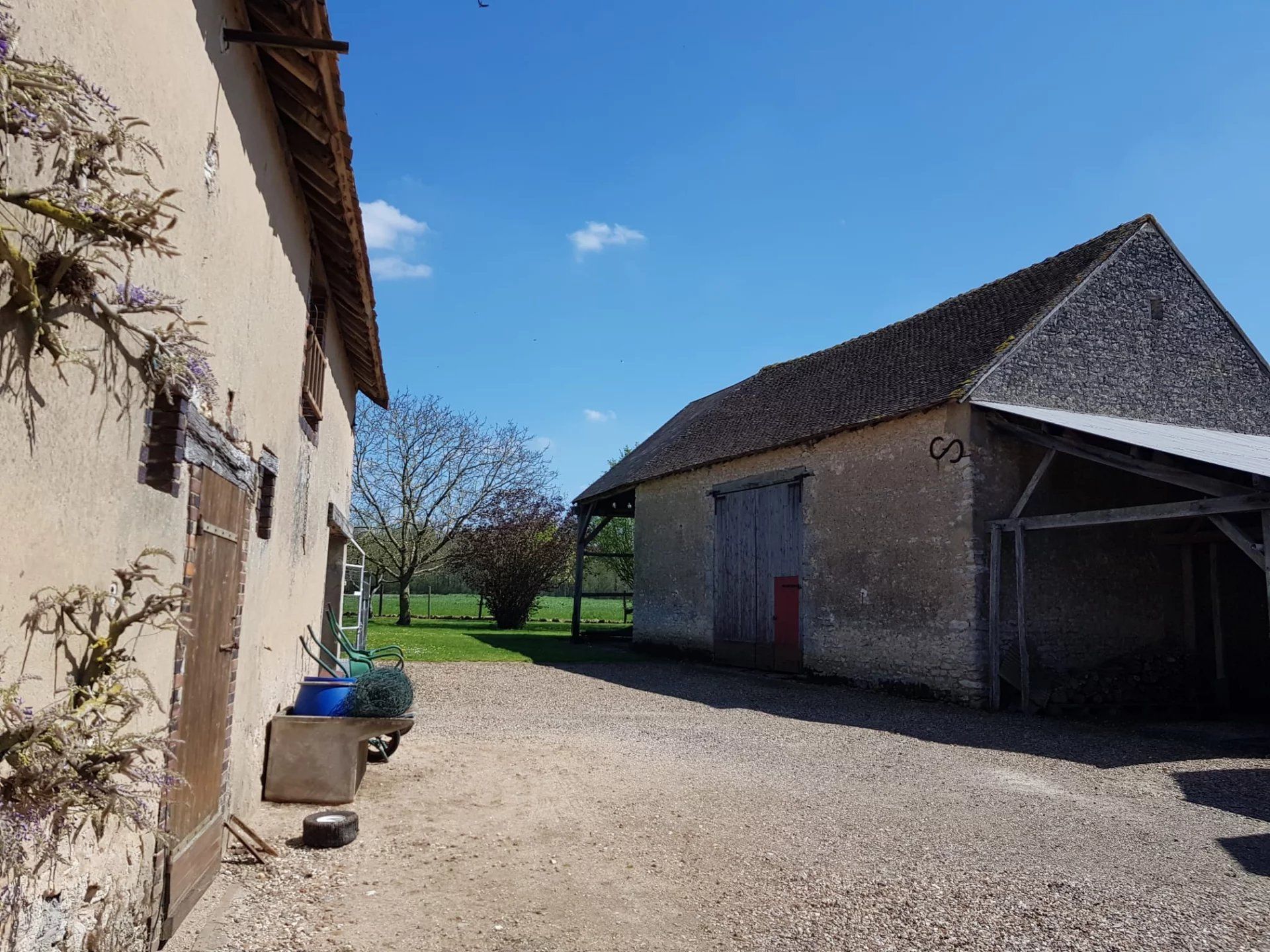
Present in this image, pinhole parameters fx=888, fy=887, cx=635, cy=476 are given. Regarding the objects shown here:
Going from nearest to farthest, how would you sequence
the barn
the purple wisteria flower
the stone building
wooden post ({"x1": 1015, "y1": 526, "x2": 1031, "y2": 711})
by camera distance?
the stone building, the purple wisteria flower, wooden post ({"x1": 1015, "y1": 526, "x2": 1031, "y2": 711}), the barn

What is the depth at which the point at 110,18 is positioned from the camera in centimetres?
267

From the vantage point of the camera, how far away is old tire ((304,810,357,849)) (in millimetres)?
4805

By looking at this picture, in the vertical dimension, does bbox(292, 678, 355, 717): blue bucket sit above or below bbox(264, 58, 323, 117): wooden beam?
below

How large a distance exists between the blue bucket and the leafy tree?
68.4 ft

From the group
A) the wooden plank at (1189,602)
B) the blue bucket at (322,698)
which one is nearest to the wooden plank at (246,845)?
the blue bucket at (322,698)

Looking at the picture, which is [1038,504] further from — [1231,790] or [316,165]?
[316,165]

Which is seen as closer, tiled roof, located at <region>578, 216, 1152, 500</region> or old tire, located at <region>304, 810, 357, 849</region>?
old tire, located at <region>304, 810, 357, 849</region>

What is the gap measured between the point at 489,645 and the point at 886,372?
416 inches

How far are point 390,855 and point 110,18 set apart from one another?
4.04 m

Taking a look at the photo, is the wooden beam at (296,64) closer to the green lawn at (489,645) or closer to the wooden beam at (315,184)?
the wooden beam at (315,184)

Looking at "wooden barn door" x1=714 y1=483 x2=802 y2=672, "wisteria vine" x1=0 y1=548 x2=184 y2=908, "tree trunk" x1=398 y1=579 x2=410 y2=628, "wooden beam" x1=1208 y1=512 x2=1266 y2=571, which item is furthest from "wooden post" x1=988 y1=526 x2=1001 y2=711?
"tree trunk" x1=398 y1=579 x2=410 y2=628

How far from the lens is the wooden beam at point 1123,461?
9078 mm

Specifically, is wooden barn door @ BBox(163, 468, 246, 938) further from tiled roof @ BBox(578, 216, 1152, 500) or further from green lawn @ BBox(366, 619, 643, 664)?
green lawn @ BBox(366, 619, 643, 664)

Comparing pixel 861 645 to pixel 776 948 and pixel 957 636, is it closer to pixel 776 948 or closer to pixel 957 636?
pixel 957 636
